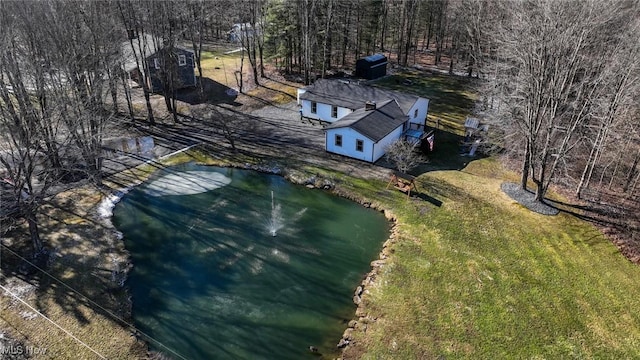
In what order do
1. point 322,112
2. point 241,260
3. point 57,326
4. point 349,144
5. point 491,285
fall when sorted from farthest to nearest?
point 322,112 → point 349,144 → point 241,260 → point 491,285 → point 57,326

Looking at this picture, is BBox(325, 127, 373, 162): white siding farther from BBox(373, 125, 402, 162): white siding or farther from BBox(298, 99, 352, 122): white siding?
BBox(298, 99, 352, 122): white siding

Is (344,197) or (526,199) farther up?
(526,199)

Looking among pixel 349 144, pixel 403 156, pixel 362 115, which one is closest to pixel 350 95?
pixel 362 115

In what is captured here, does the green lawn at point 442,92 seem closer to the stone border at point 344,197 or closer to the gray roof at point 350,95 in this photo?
the gray roof at point 350,95

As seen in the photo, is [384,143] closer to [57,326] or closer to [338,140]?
[338,140]

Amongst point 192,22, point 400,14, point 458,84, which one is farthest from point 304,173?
point 400,14
